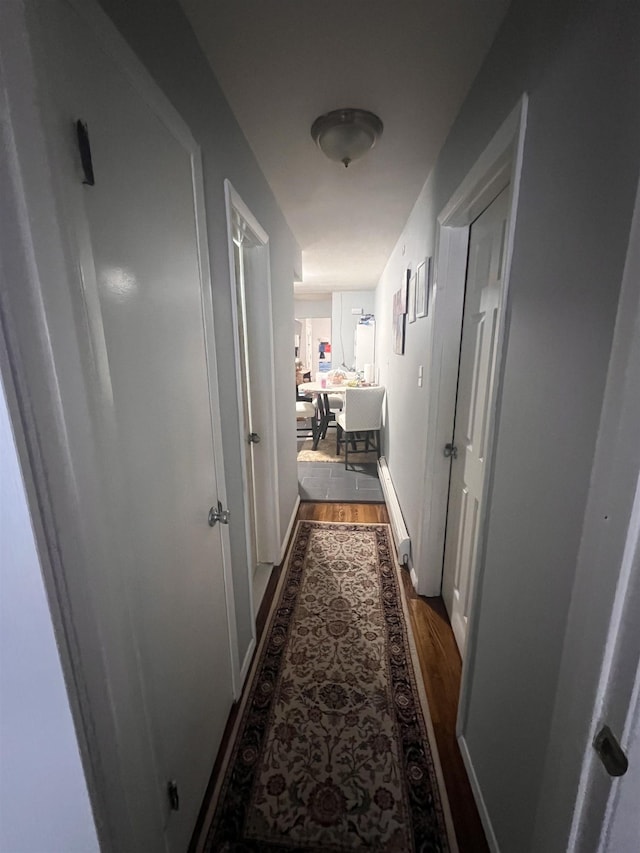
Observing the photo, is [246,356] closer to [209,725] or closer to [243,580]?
[243,580]

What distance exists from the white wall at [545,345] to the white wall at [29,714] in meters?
0.85

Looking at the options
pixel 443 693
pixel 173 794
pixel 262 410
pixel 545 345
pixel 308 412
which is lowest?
pixel 443 693

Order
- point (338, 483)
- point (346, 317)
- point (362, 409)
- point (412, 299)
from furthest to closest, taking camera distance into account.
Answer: point (346, 317) → point (362, 409) → point (338, 483) → point (412, 299)

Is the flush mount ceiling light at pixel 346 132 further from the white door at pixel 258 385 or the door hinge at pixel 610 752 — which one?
the door hinge at pixel 610 752

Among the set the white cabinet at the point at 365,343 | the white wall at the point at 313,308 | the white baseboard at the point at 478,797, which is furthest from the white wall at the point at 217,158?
the white wall at the point at 313,308

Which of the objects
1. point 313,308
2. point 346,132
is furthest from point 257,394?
point 313,308

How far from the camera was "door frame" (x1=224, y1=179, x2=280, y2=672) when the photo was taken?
140cm

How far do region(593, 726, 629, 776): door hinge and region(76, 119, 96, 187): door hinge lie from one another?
119cm

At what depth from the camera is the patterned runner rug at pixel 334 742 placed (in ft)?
3.57

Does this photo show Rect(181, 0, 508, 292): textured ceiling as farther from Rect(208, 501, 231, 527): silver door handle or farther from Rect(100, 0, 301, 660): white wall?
Rect(208, 501, 231, 527): silver door handle

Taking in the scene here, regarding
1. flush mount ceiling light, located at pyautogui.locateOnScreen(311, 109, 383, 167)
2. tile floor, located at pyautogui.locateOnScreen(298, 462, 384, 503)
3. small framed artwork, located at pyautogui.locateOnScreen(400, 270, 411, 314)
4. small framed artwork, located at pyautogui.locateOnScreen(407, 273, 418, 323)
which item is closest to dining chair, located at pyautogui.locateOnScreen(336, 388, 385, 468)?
tile floor, located at pyautogui.locateOnScreen(298, 462, 384, 503)

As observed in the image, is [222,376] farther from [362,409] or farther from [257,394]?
[362,409]

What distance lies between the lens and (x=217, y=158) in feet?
4.04

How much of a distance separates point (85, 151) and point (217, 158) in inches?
31.8
